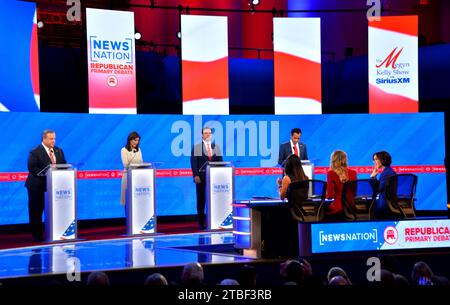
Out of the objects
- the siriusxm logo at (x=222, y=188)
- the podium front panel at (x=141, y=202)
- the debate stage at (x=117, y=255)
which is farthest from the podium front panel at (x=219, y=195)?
the podium front panel at (x=141, y=202)

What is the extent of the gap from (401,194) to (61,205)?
14.0 feet

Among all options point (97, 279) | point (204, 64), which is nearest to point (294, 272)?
point (97, 279)

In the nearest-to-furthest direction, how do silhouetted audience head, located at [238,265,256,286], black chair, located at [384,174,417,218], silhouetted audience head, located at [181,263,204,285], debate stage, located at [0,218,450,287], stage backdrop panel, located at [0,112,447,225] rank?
1. silhouetted audience head, located at [181,263,204,285]
2. silhouetted audience head, located at [238,265,256,286]
3. debate stage, located at [0,218,450,287]
4. black chair, located at [384,174,417,218]
5. stage backdrop panel, located at [0,112,447,225]

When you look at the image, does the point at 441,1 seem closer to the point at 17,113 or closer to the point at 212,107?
the point at 212,107

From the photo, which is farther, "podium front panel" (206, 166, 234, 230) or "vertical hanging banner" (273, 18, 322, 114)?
"vertical hanging banner" (273, 18, 322, 114)

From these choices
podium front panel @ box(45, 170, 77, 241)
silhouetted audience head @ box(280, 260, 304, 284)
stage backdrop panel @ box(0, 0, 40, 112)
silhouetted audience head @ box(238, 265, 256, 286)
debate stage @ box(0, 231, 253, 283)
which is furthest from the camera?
stage backdrop panel @ box(0, 0, 40, 112)

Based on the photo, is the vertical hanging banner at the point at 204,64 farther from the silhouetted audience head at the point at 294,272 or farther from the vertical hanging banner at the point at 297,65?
the silhouetted audience head at the point at 294,272

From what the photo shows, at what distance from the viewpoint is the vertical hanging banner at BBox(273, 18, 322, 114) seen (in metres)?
12.8

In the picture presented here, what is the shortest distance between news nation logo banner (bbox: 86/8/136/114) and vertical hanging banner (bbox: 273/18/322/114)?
2.39 meters

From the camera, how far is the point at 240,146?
13852mm

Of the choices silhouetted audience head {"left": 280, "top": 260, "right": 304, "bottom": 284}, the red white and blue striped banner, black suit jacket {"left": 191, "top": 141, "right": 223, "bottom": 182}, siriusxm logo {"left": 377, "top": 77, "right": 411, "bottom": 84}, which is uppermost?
siriusxm logo {"left": 377, "top": 77, "right": 411, "bottom": 84}

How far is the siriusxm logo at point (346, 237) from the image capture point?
8.20 metres

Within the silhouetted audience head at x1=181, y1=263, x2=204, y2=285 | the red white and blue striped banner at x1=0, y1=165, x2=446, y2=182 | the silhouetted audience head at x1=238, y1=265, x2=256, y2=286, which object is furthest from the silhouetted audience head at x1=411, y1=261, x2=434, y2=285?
the red white and blue striped banner at x1=0, y1=165, x2=446, y2=182

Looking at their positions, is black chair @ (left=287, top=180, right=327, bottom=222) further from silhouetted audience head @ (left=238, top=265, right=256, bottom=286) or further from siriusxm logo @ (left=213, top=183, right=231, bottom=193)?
silhouetted audience head @ (left=238, top=265, right=256, bottom=286)
